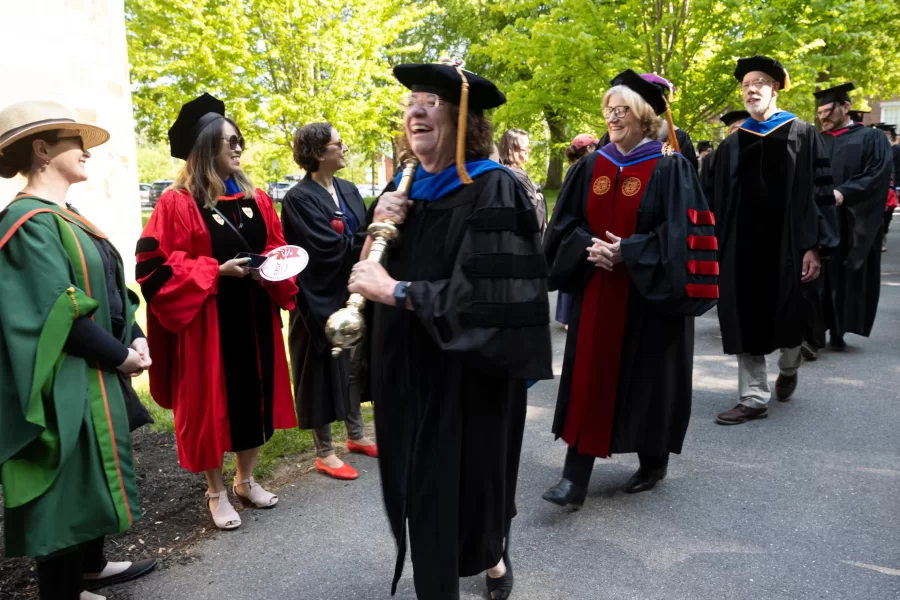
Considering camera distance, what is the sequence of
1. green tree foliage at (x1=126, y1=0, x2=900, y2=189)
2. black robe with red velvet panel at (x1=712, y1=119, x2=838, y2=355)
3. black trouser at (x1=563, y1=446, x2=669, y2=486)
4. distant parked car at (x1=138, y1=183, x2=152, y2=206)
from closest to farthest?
black trouser at (x1=563, y1=446, x2=669, y2=486), black robe with red velvet panel at (x1=712, y1=119, x2=838, y2=355), green tree foliage at (x1=126, y1=0, x2=900, y2=189), distant parked car at (x1=138, y1=183, x2=152, y2=206)

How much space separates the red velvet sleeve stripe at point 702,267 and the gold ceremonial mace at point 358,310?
1809 millimetres

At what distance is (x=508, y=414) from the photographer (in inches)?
106

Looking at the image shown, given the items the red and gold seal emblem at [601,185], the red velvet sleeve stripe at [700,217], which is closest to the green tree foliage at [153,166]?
the red and gold seal emblem at [601,185]

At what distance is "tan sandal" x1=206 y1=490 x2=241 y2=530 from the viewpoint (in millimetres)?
3729

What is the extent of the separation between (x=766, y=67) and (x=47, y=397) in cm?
479

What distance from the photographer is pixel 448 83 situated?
2.39 metres

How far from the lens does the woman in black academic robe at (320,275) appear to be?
4273mm

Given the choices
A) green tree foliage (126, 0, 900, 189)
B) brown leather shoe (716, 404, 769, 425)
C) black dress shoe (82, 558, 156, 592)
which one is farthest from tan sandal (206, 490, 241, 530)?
green tree foliage (126, 0, 900, 189)

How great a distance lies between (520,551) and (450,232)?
183 cm

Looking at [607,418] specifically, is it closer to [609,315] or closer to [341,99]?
[609,315]

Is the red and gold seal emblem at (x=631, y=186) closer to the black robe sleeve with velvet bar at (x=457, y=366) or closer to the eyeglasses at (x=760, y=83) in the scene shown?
the black robe sleeve with velvet bar at (x=457, y=366)

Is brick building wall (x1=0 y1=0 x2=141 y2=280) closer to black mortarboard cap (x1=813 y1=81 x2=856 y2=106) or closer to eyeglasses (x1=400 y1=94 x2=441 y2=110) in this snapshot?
eyeglasses (x1=400 y1=94 x2=441 y2=110)

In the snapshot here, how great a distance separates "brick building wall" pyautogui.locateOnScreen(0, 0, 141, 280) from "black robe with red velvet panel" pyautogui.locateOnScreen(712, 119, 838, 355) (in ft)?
20.0

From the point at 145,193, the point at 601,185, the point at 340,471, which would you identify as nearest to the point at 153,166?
the point at 145,193
